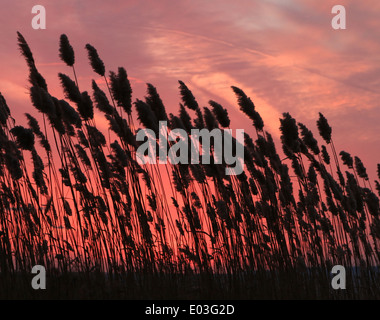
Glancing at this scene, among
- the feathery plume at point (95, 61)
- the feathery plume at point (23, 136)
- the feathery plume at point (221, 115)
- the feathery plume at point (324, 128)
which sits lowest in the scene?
the feathery plume at point (23, 136)

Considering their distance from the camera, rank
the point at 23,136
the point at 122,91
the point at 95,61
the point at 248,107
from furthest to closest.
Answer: the point at 248,107
the point at 95,61
the point at 122,91
the point at 23,136

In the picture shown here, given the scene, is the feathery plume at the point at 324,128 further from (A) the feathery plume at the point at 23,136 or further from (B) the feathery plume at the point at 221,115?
(A) the feathery plume at the point at 23,136

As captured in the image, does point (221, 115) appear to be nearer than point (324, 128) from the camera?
Yes

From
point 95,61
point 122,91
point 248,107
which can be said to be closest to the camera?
point 122,91

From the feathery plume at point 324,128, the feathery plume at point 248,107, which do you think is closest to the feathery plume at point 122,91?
the feathery plume at point 248,107

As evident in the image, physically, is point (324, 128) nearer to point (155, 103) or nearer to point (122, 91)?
point (155, 103)

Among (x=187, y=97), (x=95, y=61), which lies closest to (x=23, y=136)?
(x=95, y=61)

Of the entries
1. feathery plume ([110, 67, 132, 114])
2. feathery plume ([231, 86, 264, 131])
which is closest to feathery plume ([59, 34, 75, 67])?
feathery plume ([110, 67, 132, 114])

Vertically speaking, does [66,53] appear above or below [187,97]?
above

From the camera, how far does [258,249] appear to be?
5582 mm
